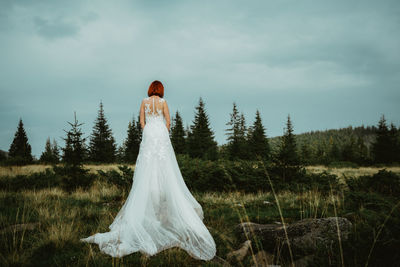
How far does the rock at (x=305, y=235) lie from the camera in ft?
11.8

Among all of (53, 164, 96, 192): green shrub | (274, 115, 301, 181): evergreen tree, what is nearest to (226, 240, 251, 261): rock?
(274, 115, 301, 181): evergreen tree

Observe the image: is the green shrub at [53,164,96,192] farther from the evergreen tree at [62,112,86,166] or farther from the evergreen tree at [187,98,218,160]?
the evergreen tree at [187,98,218,160]

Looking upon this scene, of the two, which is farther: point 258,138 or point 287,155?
point 258,138

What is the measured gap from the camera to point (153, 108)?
585 cm

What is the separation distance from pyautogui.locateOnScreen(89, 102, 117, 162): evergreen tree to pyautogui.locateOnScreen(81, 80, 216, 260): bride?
40.8 m

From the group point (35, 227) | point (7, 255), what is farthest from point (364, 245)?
point (35, 227)

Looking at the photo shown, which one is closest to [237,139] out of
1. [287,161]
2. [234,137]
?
[234,137]

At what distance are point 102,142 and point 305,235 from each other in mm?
46468

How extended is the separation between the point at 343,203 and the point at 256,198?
2763 mm

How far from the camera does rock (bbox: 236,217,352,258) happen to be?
360cm

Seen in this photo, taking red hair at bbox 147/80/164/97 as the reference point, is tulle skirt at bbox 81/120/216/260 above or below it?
below

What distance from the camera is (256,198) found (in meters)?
8.39

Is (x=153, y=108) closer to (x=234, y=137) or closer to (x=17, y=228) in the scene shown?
(x=17, y=228)

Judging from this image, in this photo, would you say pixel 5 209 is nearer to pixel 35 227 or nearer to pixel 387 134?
pixel 35 227
